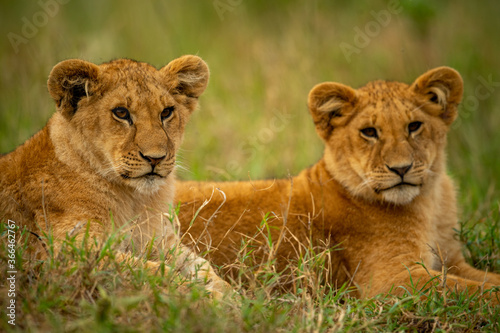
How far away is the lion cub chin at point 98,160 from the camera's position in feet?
11.7

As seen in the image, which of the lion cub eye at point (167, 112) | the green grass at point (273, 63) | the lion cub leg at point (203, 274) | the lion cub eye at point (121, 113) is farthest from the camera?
the green grass at point (273, 63)

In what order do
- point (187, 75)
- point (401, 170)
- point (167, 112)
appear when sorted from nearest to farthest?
point (167, 112)
point (187, 75)
point (401, 170)

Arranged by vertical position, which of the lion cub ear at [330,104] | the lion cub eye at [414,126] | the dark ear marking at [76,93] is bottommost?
the lion cub eye at [414,126]

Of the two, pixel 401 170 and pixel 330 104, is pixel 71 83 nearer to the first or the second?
pixel 330 104

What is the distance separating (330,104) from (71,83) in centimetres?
197

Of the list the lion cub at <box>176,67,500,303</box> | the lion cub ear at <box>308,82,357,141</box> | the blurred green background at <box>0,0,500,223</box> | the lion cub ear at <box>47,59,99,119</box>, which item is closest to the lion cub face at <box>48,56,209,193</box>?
the lion cub ear at <box>47,59,99,119</box>

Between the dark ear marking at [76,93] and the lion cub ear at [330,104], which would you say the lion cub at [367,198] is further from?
the dark ear marking at [76,93]

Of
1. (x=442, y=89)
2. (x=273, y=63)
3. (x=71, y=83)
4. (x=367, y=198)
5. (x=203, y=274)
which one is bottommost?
(x=203, y=274)

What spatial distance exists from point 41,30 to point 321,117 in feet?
18.1

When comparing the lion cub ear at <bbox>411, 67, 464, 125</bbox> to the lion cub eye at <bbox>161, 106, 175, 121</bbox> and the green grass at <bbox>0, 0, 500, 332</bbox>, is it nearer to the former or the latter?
the green grass at <bbox>0, 0, 500, 332</bbox>

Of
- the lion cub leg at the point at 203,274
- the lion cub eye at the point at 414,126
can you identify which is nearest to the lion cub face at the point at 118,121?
the lion cub leg at the point at 203,274

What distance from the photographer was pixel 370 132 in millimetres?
4547

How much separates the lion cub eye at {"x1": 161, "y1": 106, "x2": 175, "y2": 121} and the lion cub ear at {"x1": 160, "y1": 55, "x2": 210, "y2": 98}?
18 centimetres

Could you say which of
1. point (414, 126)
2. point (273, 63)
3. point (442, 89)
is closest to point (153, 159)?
point (414, 126)
